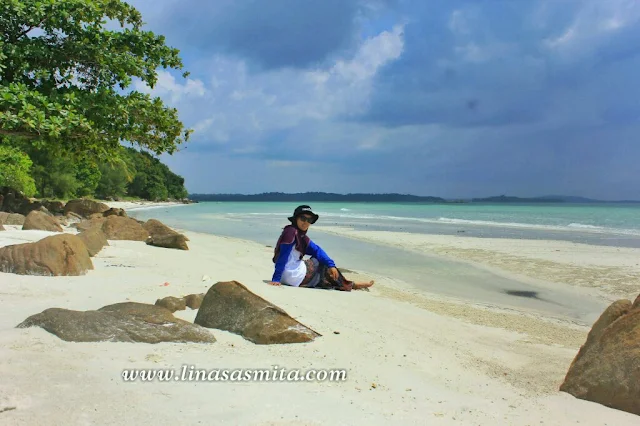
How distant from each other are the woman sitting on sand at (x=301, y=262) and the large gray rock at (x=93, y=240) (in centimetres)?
456

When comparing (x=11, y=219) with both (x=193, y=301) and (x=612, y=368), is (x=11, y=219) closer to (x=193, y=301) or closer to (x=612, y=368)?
(x=193, y=301)

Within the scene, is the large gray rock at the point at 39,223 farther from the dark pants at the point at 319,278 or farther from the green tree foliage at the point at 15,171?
the green tree foliage at the point at 15,171

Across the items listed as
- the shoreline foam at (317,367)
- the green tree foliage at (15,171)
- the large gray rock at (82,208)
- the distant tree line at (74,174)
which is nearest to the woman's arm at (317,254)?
the shoreline foam at (317,367)

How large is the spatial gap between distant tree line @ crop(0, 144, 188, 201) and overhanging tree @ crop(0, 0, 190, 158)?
0.38 m

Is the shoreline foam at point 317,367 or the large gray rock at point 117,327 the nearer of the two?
the shoreline foam at point 317,367

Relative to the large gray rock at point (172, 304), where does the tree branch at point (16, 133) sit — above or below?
above

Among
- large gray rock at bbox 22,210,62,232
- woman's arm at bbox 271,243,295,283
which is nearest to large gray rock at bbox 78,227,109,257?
large gray rock at bbox 22,210,62,232

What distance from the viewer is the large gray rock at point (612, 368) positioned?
11.8 feet

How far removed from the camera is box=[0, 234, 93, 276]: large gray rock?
7148 millimetres

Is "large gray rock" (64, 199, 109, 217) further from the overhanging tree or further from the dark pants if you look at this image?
the overhanging tree

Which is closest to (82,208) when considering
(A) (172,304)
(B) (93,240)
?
(B) (93,240)

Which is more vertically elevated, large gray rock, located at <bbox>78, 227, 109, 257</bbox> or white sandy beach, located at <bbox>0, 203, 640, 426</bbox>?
large gray rock, located at <bbox>78, 227, 109, 257</bbox>

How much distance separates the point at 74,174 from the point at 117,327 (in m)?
55.2

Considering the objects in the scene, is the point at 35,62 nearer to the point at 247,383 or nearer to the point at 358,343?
the point at 247,383
